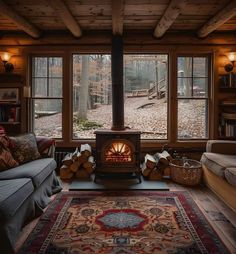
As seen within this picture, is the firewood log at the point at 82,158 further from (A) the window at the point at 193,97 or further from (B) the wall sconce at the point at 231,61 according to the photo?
(B) the wall sconce at the point at 231,61

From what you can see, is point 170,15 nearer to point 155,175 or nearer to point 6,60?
point 155,175

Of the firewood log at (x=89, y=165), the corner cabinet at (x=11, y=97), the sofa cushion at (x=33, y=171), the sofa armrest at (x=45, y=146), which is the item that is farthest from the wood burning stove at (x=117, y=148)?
the corner cabinet at (x=11, y=97)

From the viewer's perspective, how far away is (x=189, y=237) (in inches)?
91.7

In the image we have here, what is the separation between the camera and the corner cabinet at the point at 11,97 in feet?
15.0

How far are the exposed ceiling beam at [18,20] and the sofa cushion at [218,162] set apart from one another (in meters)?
3.35

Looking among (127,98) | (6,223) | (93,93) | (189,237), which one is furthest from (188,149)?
(6,223)

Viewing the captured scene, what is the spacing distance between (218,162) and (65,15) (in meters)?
2.79

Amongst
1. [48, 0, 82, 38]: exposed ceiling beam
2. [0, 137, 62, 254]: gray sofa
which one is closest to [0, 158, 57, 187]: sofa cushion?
[0, 137, 62, 254]: gray sofa

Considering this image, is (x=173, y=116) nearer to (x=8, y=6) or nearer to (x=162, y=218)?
(x=162, y=218)

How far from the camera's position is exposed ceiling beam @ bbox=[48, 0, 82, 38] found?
3025 mm

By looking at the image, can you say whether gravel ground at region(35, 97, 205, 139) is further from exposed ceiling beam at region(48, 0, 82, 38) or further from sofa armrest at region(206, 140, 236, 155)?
exposed ceiling beam at region(48, 0, 82, 38)

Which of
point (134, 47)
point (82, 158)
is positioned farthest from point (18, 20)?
point (82, 158)

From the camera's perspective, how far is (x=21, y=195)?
7.45ft

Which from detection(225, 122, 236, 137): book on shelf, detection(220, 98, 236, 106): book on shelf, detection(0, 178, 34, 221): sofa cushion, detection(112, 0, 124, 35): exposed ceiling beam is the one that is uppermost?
detection(112, 0, 124, 35): exposed ceiling beam
